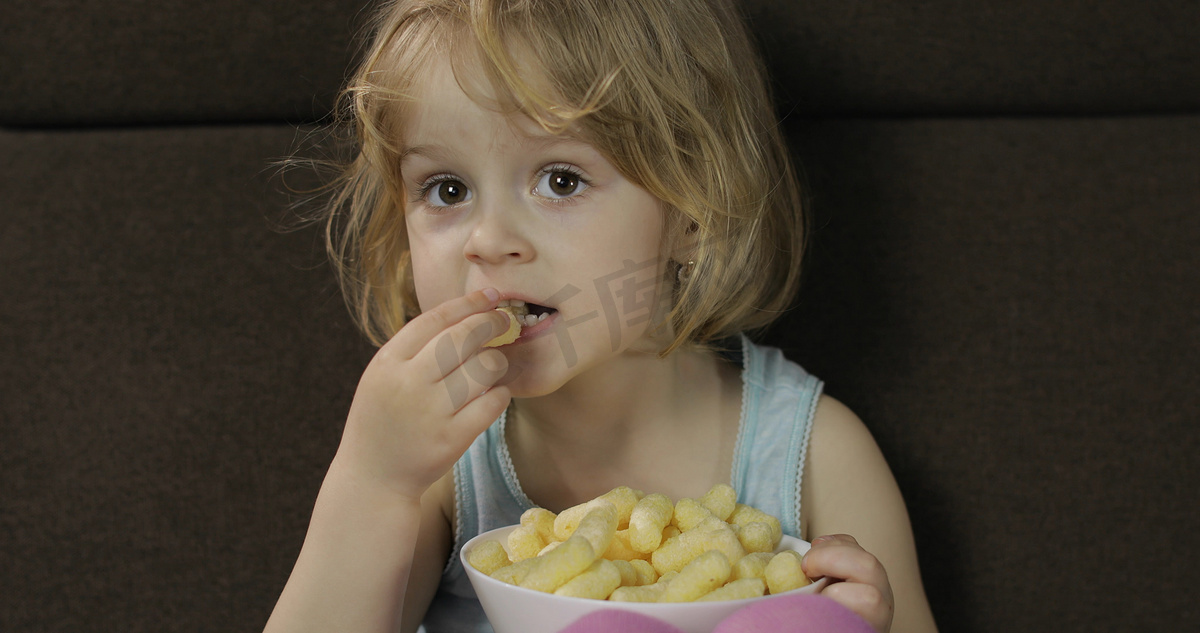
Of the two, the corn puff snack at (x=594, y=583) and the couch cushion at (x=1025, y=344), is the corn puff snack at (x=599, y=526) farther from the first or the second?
the couch cushion at (x=1025, y=344)

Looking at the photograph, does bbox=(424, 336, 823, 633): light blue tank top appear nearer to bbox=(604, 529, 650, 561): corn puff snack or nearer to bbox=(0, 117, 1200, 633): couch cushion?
bbox=(0, 117, 1200, 633): couch cushion

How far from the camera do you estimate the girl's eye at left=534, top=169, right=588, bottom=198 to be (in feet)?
2.24

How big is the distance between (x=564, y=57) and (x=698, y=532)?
0.37 metres

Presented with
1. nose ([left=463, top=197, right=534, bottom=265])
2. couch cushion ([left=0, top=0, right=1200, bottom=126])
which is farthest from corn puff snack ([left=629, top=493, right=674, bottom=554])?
couch cushion ([left=0, top=0, right=1200, bottom=126])

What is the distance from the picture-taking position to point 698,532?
0.60 meters

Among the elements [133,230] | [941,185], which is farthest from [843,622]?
[133,230]

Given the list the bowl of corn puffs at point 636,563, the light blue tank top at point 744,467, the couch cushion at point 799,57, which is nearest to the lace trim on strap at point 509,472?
the light blue tank top at point 744,467

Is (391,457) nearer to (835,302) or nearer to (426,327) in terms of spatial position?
(426,327)

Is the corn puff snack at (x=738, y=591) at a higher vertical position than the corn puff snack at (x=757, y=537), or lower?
lower

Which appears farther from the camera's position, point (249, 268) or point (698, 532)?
point (249, 268)

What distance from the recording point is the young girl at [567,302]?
649 millimetres

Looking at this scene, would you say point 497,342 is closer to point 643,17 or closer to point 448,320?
point 448,320

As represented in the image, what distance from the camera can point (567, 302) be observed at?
2.24 feet

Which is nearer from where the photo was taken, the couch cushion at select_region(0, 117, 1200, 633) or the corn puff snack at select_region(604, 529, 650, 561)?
the corn puff snack at select_region(604, 529, 650, 561)
